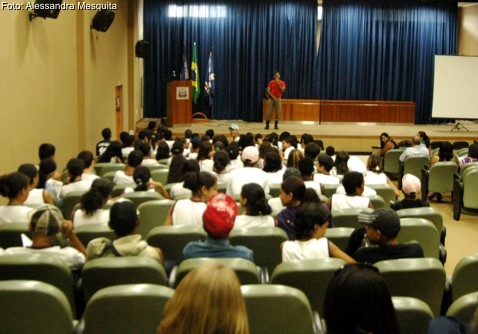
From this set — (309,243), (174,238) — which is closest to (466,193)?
(309,243)

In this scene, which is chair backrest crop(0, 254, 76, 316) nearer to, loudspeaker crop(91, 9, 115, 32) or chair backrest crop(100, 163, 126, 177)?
chair backrest crop(100, 163, 126, 177)

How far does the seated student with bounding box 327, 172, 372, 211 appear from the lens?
5.50 metres

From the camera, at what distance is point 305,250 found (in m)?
3.96

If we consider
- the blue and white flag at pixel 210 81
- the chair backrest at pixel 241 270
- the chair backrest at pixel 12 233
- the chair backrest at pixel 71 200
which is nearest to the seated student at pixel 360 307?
the chair backrest at pixel 241 270

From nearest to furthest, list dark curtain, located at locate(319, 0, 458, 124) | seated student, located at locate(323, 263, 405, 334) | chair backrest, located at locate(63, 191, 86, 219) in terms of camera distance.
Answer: seated student, located at locate(323, 263, 405, 334), chair backrest, located at locate(63, 191, 86, 219), dark curtain, located at locate(319, 0, 458, 124)

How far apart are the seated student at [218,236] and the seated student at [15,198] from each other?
165 cm

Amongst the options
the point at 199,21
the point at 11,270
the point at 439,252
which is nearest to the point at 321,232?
the point at 439,252

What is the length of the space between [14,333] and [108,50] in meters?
10.9

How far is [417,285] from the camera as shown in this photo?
3.43 m

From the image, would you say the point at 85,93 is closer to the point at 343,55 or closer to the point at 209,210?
the point at 209,210

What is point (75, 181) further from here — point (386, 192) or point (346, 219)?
point (386, 192)

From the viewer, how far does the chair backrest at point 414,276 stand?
3.35 meters

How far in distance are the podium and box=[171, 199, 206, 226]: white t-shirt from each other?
1075cm

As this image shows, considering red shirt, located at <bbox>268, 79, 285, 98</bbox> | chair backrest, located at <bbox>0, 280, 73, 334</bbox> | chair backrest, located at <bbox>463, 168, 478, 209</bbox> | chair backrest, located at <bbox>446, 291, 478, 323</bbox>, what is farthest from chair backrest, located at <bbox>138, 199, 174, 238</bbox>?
red shirt, located at <bbox>268, 79, 285, 98</bbox>
